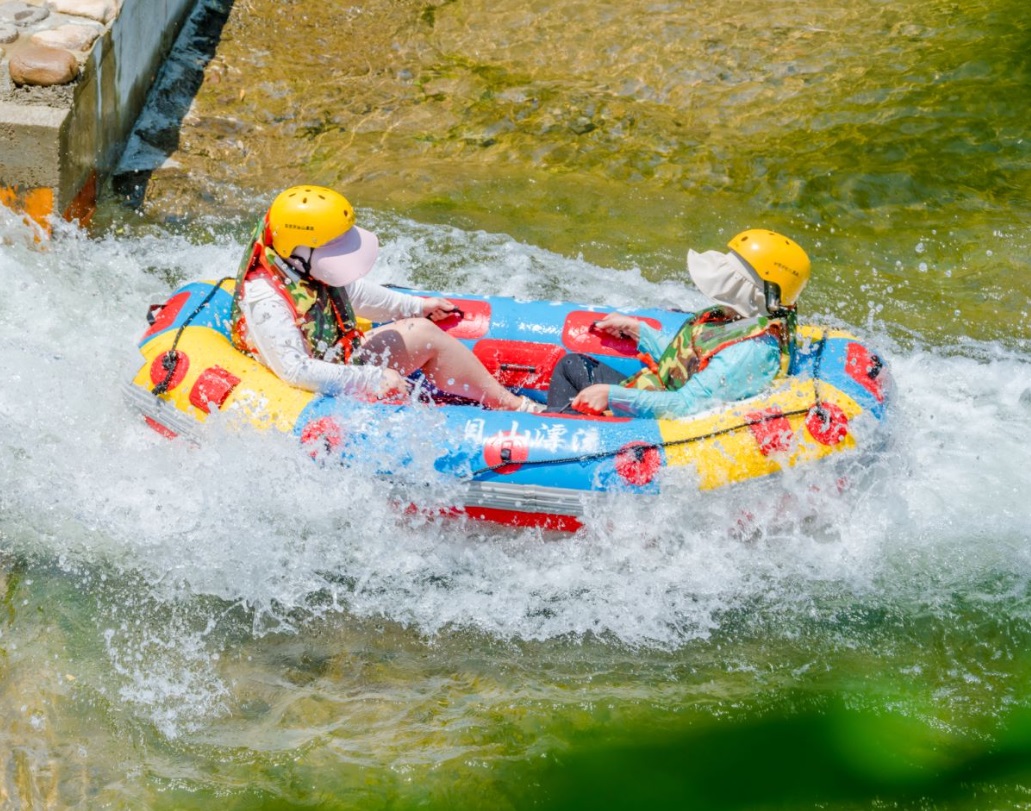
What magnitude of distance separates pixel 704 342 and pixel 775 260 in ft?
1.66

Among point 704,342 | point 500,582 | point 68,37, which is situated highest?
point 68,37

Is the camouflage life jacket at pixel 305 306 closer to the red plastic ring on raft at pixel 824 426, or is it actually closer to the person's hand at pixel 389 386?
the person's hand at pixel 389 386

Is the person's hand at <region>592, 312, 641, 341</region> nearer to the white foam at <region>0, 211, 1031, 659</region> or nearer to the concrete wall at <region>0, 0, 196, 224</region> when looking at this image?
the white foam at <region>0, 211, 1031, 659</region>

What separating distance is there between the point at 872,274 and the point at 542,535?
12.5 ft

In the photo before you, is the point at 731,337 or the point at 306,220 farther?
the point at 731,337

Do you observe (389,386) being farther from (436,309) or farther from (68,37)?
(68,37)

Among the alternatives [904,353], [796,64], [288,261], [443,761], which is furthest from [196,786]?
[796,64]

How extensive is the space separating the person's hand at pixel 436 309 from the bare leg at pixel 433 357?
36cm

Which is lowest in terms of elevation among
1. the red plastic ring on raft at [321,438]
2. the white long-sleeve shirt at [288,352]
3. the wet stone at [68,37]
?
the red plastic ring on raft at [321,438]

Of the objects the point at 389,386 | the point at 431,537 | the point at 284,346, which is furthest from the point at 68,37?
the point at 431,537

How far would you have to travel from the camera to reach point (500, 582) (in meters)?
5.24

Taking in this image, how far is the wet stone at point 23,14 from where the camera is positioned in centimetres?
736

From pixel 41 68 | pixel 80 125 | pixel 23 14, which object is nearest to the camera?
pixel 41 68

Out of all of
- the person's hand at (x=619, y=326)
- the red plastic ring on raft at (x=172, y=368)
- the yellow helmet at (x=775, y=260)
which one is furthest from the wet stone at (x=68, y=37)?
the yellow helmet at (x=775, y=260)
